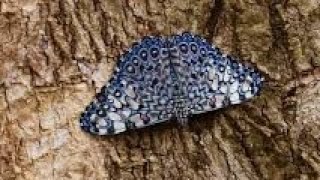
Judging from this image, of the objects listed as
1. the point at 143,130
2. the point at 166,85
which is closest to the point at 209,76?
the point at 166,85

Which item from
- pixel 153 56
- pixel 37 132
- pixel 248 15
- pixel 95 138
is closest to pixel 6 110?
pixel 37 132

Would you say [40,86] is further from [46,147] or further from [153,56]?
[153,56]
